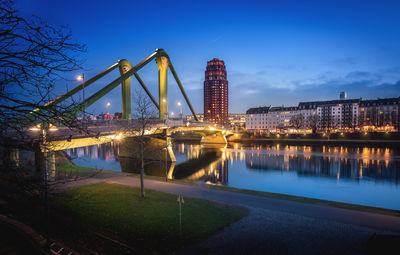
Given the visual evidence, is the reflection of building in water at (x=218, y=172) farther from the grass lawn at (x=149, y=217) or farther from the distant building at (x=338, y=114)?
the distant building at (x=338, y=114)

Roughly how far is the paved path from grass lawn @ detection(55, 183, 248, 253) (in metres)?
0.79

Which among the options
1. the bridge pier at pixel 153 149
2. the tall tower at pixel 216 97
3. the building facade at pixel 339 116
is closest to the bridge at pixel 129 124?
the bridge pier at pixel 153 149

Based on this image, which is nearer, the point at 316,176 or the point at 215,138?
the point at 316,176

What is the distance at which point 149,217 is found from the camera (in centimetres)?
1150

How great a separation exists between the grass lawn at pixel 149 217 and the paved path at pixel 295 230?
30.9 inches

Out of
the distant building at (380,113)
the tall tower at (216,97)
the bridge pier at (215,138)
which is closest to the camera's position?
the bridge pier at (215,138)

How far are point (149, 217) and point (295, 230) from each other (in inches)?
264

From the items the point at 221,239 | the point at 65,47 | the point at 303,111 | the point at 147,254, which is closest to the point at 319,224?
the point at 221,239

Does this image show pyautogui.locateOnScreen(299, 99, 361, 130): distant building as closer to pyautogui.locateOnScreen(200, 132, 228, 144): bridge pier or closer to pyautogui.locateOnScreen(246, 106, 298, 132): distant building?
pyautogui.locateOnScreen(246, 106, 298, 132): distant building

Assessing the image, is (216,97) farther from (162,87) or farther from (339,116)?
(162,87)

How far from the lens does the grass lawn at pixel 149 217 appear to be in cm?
923

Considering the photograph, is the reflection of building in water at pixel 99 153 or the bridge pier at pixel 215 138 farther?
the bridge pier at pixel 215 138

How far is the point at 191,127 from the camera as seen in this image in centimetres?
4644

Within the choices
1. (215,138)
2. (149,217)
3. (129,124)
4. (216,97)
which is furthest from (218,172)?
(216,97)
